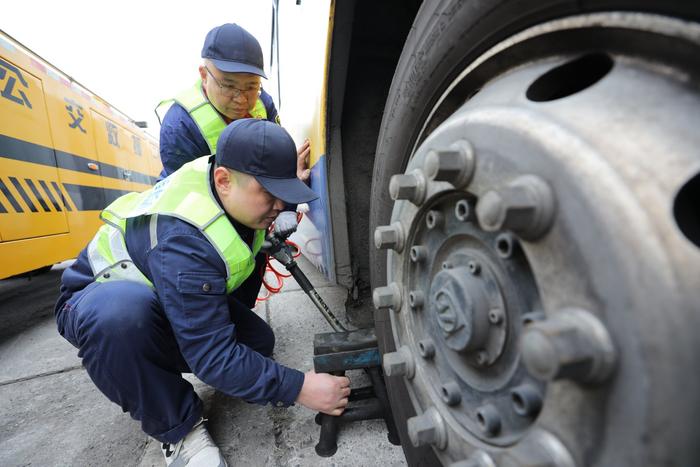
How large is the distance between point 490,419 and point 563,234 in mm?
287

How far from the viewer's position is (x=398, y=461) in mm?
985

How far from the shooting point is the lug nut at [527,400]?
1.38 feet

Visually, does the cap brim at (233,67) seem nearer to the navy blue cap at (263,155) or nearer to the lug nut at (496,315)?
the navy blue cap at (263,155)

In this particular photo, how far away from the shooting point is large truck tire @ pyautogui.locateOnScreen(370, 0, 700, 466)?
0.28m

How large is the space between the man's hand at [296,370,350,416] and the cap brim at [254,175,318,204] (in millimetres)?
529

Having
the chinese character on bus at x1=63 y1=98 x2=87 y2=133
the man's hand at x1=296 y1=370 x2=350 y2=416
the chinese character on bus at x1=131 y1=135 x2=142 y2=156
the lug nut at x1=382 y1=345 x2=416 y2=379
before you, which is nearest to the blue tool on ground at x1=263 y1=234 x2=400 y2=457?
the man's hand at x1=296 y1=370 x2=350 y2=416

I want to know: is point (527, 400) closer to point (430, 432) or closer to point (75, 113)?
point (430, 432)

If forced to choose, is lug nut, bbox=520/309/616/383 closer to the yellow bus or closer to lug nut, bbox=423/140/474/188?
the yellow bus

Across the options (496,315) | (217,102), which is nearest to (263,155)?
(496,315)

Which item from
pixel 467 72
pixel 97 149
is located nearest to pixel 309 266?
pixel 97 149

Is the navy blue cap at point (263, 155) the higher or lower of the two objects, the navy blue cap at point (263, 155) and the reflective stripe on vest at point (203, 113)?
the lower

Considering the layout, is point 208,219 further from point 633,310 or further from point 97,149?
point 97,149

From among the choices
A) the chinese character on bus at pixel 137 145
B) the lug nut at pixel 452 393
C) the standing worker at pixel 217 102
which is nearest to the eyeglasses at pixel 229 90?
the standing worker at pixel 217 102

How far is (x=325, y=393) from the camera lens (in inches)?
40.6
